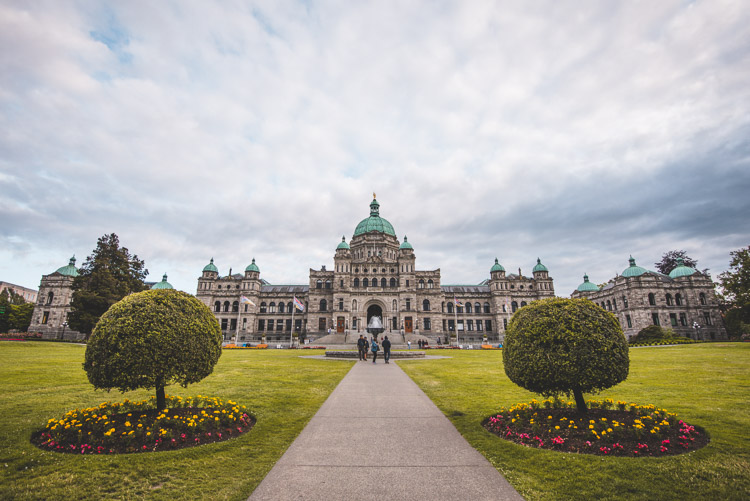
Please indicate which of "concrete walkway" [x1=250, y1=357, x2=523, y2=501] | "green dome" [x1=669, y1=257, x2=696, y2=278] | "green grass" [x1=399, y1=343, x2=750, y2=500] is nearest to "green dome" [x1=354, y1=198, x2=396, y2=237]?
"green dome" [x1=669, y1=257, x2=696, y2=278]

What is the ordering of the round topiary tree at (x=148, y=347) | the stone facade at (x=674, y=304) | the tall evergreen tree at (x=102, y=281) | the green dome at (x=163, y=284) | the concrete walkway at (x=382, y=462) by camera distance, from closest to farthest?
1. the concrete walkway at (x=382, y=462)
2. the round topiary tree at (x=148, y=347)
3. the tall evergreen tree at (x=102, y=281)
4. the stone facade at (x=674, y=304)
5. the green dome at (x=163, y=284)

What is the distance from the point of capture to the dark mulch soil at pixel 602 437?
22.0ft

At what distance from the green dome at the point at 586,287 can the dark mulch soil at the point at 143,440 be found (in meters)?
84.7

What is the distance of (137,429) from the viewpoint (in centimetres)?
717

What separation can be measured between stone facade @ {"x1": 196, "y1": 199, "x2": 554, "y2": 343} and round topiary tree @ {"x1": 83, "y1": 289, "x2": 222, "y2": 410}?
54135mm

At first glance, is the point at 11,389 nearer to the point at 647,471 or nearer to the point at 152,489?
the point at 152,489

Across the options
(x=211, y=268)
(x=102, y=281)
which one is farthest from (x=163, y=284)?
(x=102, y=281)

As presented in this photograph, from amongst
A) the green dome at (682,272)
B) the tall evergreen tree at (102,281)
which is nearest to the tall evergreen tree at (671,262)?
the green dome at (682,272)

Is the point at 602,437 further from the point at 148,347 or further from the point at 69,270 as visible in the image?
the point at 69,270

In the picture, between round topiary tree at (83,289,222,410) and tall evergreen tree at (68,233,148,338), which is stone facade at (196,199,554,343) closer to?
tall evergreen tree at (68,233,148,338)

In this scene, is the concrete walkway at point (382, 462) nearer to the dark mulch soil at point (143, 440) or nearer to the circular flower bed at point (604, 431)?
the circular flower bed at point (604, 431)

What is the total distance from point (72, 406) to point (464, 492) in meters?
10.9

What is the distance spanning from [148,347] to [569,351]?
9320mm

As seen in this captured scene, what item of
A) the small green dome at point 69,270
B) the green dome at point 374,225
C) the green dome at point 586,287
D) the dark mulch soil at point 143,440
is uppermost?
the green dome at point 374,225
